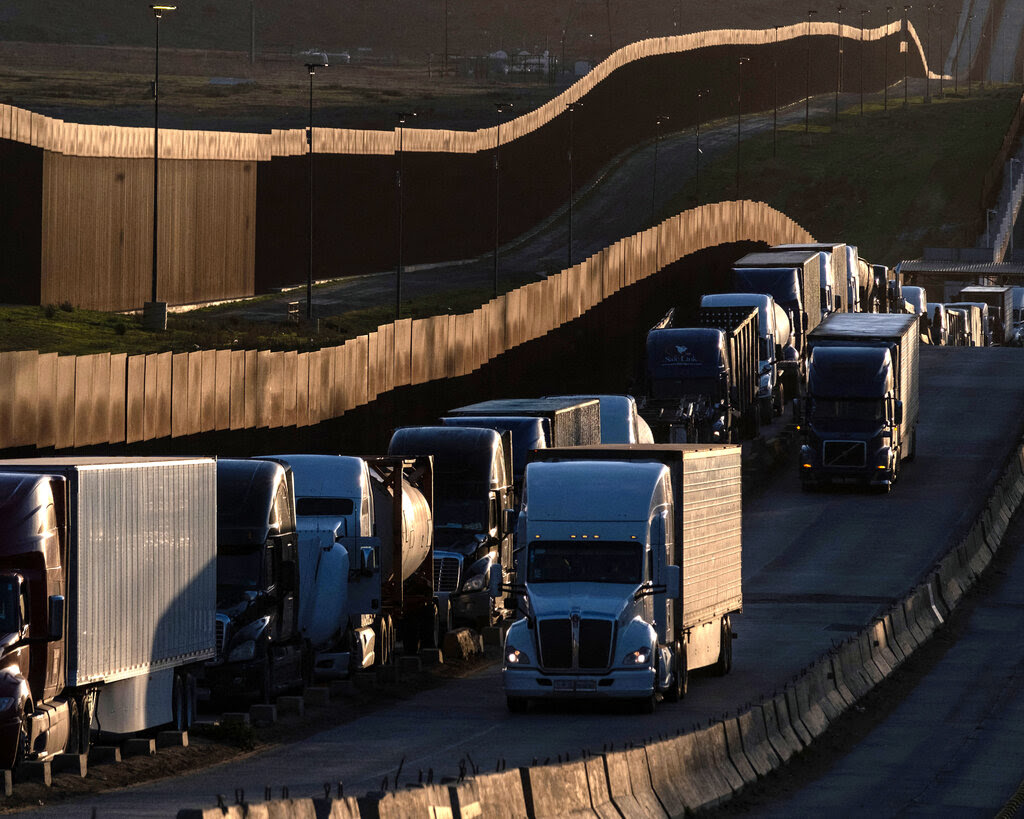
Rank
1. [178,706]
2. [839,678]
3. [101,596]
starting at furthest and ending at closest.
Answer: [839,678] < [178,706] < [101,596]

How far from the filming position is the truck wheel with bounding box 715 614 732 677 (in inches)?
1286

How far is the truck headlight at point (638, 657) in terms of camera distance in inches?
1088

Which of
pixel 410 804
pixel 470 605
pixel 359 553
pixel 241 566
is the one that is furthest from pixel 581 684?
pixel 410 804

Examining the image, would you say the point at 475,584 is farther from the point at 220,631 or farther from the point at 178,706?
the point at 178,706

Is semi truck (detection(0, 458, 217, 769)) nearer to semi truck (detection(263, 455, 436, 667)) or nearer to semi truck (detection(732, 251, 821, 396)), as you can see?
semi truck (detection(263, 455, 436, 667))

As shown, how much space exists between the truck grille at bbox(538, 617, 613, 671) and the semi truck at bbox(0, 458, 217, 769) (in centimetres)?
471

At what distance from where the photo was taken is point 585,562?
2850 cm

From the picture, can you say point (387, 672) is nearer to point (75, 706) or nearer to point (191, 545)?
point (191, 545)

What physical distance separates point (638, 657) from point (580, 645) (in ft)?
2.57

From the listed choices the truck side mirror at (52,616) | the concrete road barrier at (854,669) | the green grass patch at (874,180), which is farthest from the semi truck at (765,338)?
the green grass patch at (874,180)

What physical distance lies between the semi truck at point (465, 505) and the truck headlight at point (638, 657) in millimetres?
8546

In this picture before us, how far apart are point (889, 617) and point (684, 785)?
608 inches

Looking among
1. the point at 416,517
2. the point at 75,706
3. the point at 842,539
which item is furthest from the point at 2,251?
the point at 75,706

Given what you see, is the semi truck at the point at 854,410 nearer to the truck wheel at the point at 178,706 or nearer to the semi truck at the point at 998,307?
the truck wheel at the point at 178,706
